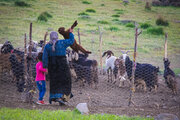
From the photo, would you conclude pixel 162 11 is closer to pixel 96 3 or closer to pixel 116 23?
pixel 96 3

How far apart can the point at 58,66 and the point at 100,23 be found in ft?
57.8

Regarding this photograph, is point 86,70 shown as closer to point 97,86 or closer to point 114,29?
point 97,86

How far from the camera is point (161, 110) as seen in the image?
23.2 ft

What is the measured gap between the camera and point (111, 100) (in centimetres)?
879

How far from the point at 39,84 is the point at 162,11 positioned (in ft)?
91.2

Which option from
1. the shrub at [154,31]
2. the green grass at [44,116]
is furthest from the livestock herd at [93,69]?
the shrub at [154,31]

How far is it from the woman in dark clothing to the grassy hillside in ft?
28.9

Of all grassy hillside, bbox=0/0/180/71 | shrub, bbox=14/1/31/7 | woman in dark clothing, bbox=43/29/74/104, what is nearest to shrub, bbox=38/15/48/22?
grassy hillside, bbox=0/0/180/71

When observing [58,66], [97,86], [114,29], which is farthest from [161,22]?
[58,66]

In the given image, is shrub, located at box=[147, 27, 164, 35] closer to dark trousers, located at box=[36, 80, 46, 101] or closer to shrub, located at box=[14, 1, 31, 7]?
Result: shrub, located at box=[14, 1, 31, 7]

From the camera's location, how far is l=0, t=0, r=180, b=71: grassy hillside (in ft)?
58.4

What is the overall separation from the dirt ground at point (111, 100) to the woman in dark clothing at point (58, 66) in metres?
0.39

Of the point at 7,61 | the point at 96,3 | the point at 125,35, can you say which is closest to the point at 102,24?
the point at 125,35

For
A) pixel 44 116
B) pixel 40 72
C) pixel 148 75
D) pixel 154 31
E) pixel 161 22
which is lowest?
pixel 44 116
